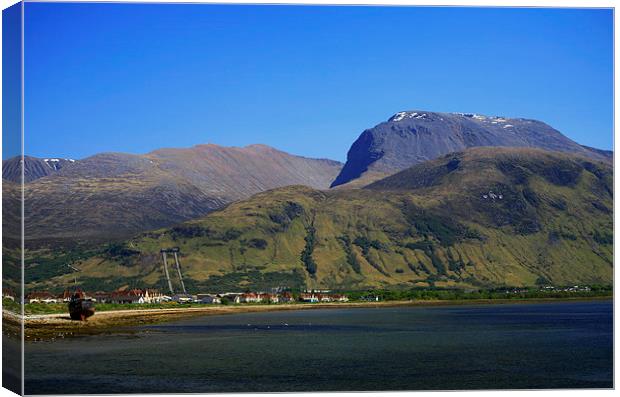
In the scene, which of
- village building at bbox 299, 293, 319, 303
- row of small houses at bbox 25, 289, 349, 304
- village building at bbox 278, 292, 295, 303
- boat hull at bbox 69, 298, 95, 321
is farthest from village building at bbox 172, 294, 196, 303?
boat hull at bbox 69, 298, 95, 321

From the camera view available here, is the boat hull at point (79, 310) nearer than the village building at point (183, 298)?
Yes

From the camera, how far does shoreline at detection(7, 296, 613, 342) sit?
65.0 metres

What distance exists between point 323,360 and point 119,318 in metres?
49.2

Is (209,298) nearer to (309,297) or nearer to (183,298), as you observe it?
(183,298)

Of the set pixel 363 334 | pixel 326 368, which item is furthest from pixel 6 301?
pixel 363 334

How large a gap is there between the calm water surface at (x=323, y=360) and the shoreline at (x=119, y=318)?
3481 millimetres

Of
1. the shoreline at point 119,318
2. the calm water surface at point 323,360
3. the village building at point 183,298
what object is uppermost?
the village building at point 183,298

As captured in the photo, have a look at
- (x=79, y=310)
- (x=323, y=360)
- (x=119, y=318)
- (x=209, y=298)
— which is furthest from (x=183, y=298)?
(x=323, y=360)

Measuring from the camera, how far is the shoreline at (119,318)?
2559 inches

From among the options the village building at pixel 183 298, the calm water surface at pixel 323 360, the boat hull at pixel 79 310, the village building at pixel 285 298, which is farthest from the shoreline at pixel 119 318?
the village building at pixel 183 298

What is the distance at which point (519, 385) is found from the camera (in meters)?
40.7

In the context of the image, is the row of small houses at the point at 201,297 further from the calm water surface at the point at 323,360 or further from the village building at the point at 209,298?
the calm water surface at the point at 323,360

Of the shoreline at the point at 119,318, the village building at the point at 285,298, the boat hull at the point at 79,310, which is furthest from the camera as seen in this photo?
the village building at the point at 285,298

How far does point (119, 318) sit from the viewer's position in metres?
97.2
